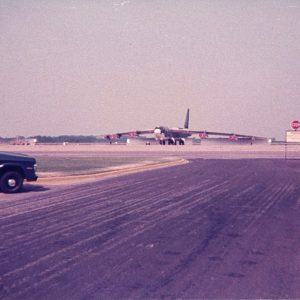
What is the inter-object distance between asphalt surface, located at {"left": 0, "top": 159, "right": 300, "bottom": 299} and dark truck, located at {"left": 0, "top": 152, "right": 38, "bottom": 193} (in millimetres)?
675

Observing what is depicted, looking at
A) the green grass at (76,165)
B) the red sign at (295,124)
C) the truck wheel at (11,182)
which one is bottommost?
the green grass at (76,165)

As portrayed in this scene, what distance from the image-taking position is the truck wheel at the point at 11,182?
1344 centimetres

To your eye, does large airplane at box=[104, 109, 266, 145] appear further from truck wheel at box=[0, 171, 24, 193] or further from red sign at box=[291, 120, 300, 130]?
truck wheel at box=[0, 171, 24, 193]

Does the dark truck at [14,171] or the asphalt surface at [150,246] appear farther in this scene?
the dark truck at [14,171]

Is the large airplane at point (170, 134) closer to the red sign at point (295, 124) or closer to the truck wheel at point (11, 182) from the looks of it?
the red sign at point (295, 124)

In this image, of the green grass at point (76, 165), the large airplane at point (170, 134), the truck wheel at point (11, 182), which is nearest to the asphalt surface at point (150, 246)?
the truck wheel at point (11, 182)

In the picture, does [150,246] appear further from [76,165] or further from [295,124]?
[295,124]

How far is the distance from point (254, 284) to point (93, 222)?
457cm

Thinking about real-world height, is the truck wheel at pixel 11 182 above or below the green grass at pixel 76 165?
above

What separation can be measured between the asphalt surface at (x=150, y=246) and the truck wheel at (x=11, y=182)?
2.01 feet

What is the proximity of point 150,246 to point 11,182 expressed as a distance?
328 inches

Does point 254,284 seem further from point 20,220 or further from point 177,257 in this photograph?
point 20,220

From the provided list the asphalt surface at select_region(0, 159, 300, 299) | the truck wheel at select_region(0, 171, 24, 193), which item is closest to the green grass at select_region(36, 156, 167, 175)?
the truck wheel at select_region(0, 171, 24, 193)

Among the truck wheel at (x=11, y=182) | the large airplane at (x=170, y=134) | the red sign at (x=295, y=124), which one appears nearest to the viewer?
the truck wheel at (x=11, y=182)
